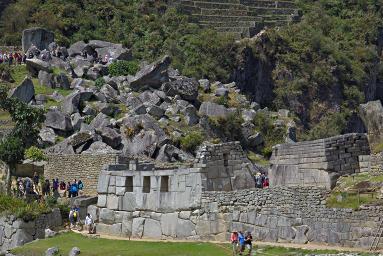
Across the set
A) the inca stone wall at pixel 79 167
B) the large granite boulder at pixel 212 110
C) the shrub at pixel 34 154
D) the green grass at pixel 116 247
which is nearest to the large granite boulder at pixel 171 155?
the inca stone wall at pixel 79 167

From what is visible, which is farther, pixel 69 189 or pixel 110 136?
pixel 110 136

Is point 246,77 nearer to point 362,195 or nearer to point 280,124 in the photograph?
point 280,124

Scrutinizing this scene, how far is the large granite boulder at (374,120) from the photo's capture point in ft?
103

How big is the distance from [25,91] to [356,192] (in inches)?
1360

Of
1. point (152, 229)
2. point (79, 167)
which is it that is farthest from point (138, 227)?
point (79, 167)

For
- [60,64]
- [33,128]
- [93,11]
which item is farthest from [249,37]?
[33,128]

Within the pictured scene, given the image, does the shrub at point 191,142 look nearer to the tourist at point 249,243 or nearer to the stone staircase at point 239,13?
the tourist at point 249,243

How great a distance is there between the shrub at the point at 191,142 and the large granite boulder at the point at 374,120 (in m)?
20.3

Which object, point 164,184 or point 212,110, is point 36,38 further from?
point 164,184

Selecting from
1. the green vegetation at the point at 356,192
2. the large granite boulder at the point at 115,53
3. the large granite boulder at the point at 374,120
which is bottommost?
the green vegetation at the point at 356,192

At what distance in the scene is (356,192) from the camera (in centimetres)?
2655

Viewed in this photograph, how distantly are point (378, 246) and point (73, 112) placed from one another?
1299 inches

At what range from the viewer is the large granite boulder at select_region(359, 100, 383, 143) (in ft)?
103

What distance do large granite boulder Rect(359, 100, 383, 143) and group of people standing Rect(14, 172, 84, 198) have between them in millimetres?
12394
